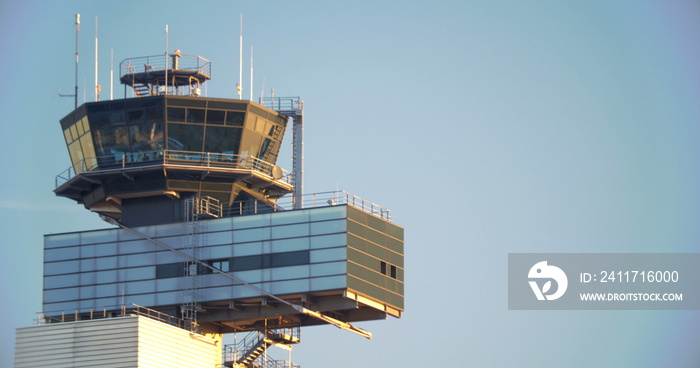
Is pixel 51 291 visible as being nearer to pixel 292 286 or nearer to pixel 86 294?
pixel 86 294

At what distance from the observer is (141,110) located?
436ft

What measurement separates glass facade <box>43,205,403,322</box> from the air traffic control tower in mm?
63

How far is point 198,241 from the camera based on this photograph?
429 ft

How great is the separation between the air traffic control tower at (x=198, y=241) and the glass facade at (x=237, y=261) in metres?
0.06

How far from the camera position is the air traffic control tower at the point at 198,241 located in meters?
129

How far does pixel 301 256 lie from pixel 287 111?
13.5m

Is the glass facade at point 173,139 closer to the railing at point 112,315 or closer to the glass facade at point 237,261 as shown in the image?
the glass facade at point 237,261

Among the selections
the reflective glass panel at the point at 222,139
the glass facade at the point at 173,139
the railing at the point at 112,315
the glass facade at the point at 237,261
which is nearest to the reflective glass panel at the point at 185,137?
the glass facade at the point at 173,139

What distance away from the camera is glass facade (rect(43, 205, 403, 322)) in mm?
128375

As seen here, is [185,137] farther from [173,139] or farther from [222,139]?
[222,139]

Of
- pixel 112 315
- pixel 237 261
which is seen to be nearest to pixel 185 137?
pixel 237 261

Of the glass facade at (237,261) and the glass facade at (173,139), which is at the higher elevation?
the glass facade at (173,139)

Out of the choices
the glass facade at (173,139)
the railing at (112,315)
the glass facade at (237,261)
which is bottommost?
the railing at (112,315)

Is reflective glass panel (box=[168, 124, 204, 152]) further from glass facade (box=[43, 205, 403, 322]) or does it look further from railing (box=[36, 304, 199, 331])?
railing (box=[36, 304, 199, 331])
